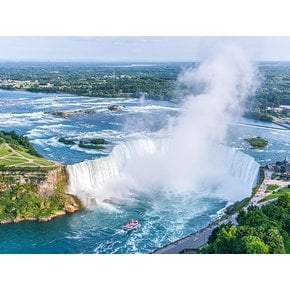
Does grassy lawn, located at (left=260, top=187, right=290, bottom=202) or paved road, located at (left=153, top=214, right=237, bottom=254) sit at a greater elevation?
grassy lawn, located at (left=260, top=187, right=290, bottom=202)

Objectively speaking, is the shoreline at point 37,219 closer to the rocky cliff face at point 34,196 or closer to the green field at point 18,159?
the rocky cliff face at point 34,196

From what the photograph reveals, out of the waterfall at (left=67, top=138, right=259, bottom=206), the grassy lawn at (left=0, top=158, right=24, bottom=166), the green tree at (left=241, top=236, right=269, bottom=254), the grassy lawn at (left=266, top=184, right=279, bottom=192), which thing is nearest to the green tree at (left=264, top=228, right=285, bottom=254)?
the green tree at (left=241, top=236, right=269, bottom=254)

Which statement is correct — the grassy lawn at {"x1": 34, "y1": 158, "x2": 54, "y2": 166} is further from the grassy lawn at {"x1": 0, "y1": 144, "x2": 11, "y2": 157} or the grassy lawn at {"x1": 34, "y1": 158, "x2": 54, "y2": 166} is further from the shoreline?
the shoreline

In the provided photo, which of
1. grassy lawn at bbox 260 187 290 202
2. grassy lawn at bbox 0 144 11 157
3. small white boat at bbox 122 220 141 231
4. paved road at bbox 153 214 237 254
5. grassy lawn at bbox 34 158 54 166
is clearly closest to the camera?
paved road at bbox 153 214 237 254

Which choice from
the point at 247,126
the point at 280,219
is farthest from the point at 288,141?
the point at 280,219

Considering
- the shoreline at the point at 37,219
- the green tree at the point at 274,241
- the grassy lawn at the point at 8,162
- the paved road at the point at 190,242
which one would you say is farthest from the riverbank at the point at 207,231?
the grassy lawn at the point at 8,162

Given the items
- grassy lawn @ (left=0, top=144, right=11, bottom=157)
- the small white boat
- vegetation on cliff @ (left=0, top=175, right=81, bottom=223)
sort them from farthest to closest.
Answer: grassy lawn @ (left=0, top=144, right=11, bottom=157), vegetation on cliff @ (left=0, top=175, right=81, bottom=223), the small white boat

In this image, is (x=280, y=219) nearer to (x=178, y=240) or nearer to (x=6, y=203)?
(x=178, y=240)

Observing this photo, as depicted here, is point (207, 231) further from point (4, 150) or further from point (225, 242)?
point (4, 150)
